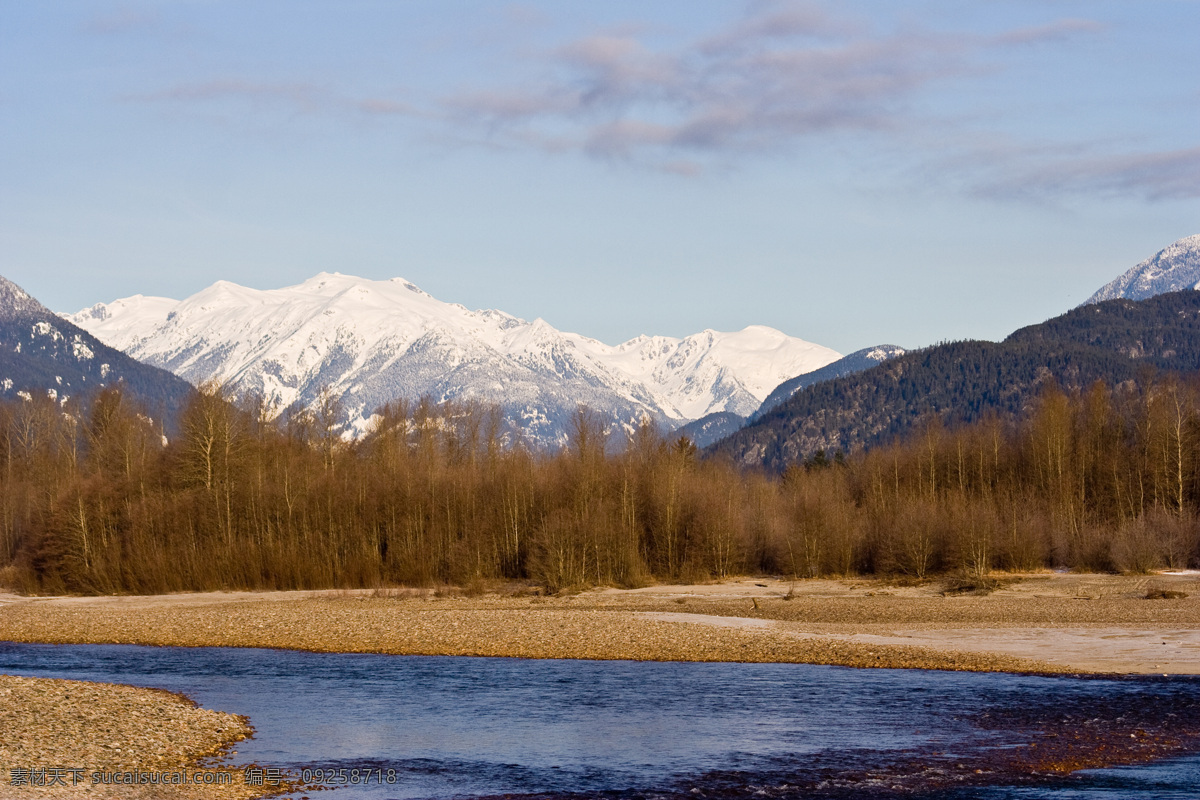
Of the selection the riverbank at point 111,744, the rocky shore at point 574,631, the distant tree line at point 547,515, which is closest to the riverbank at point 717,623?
the rocky shore at point 574,631

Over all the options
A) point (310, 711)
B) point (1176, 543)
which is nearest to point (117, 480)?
point (310, 711)

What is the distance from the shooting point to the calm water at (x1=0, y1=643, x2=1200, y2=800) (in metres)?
22.9

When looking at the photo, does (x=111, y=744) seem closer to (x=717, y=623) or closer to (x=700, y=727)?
(x=700, y=727)

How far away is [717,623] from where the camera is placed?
5409 cm

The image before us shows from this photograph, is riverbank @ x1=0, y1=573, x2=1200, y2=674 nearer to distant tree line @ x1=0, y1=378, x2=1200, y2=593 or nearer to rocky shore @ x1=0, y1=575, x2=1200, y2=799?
rocky shore @ x1=0, y1=575, x2=1200, y2=799

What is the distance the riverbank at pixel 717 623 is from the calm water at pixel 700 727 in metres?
3.99

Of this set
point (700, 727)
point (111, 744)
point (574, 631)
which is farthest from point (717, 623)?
point (111, 744)

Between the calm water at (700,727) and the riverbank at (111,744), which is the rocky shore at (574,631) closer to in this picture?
the riverbank at (111,744)

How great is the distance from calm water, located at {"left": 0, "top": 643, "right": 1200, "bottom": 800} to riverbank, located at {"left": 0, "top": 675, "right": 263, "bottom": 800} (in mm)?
1278

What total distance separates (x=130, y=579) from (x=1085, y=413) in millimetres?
81842

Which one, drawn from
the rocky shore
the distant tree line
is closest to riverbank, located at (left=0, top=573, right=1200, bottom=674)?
the rocky shore

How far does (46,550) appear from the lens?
82.3 m

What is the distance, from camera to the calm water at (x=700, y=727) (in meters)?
22.9

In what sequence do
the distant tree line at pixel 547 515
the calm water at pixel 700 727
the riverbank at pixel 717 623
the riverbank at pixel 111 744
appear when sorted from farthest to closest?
the distant tree line at pixel 547 515, the riverbank at pixel 717 623, the calm water at pixel 700 727, the riverbank at pixel 111 744
